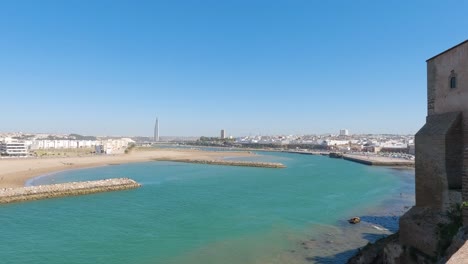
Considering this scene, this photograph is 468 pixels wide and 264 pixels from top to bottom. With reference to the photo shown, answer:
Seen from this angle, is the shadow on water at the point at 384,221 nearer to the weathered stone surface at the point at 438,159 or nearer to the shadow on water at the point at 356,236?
the shadow on water at the point at 356,236

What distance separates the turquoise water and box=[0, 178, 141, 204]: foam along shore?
1.12m

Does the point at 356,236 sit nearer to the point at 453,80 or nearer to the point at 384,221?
the point at 384,221

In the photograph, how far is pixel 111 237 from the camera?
13375mm

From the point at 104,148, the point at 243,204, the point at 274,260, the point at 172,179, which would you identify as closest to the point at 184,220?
the point at 243,204

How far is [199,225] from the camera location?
15.2 m

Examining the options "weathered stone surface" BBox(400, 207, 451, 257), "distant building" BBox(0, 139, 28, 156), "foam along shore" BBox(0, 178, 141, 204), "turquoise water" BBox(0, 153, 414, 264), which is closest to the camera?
"weathered stone surface" BBox(400, 207, 451, 257)

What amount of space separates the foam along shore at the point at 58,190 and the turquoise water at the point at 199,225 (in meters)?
1.12

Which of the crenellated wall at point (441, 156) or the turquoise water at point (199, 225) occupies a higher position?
the crenellated wall at point (441, 156)

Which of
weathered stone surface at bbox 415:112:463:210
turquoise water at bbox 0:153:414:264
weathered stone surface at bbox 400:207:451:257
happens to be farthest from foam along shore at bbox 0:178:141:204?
weathered stone surface at bbox 415:112:463:210

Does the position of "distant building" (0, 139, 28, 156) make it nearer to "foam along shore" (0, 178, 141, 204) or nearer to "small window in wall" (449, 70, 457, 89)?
"foam along shore" (0, 178, 141, 204)

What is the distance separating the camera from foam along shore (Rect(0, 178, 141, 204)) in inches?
828

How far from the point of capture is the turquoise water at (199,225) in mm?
11508

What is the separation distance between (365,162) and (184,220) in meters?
41.4

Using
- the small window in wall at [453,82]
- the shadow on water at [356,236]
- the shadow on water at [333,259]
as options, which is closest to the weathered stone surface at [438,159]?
the small window in wall at [453,82]
